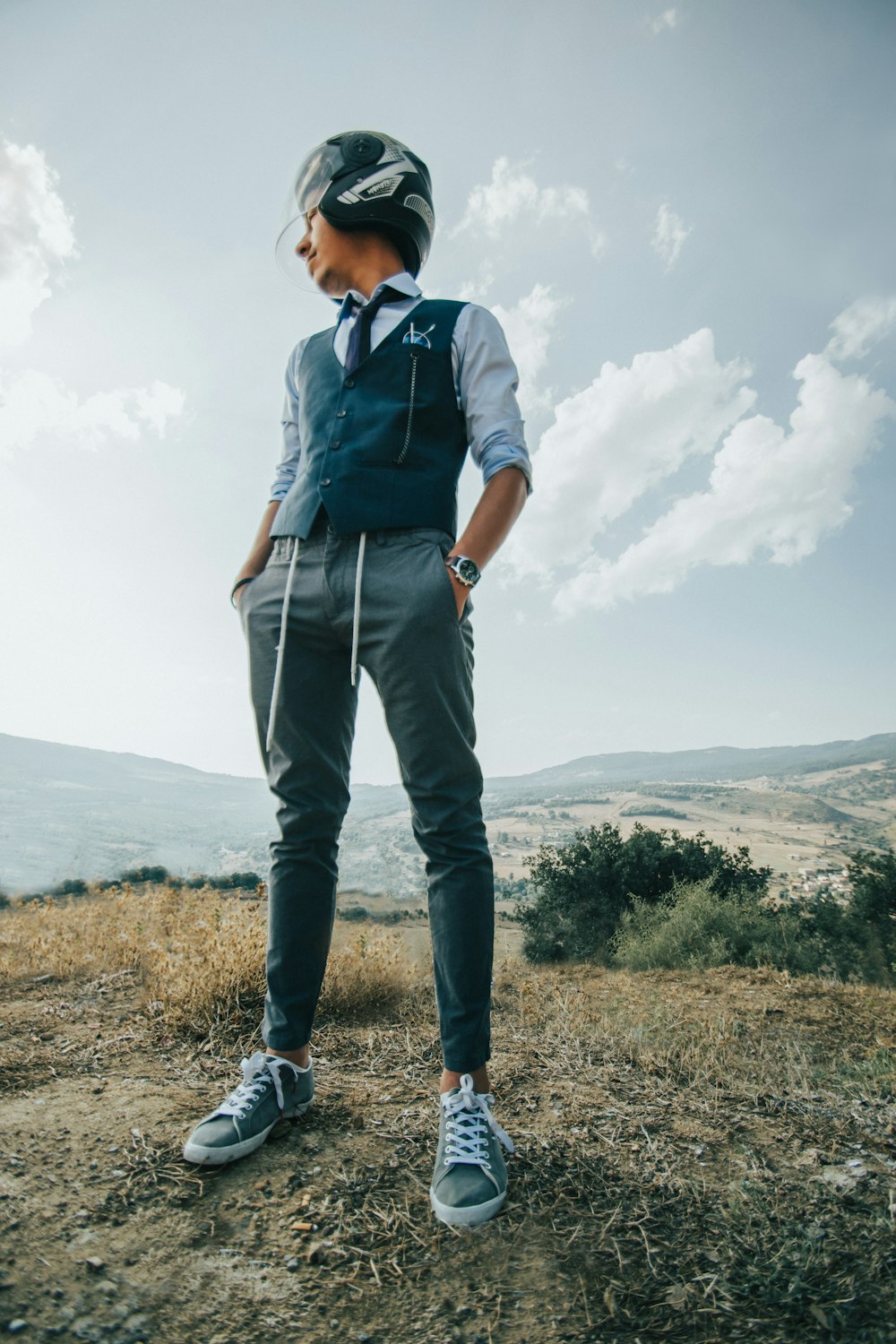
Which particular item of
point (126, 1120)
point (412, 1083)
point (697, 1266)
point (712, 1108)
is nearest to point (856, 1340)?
point (697, 1266)

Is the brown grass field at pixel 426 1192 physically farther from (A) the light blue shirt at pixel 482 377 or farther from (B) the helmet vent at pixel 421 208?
(B) the helmet vent at pixel 421 208

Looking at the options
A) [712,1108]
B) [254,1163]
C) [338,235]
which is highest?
[338,235]

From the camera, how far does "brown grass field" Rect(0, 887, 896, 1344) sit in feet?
3.44

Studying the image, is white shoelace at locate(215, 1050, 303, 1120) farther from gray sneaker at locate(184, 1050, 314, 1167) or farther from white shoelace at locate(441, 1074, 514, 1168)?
white shoelace at locate(441, 1074, 514, 1168)

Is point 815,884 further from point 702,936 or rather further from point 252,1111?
point 252,1111

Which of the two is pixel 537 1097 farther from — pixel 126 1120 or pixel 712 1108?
pixel 126 1120

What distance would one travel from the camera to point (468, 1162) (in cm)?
138

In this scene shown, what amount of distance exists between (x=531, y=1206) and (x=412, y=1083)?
79cm

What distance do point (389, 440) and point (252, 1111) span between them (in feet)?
5.56

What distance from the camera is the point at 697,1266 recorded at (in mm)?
1147

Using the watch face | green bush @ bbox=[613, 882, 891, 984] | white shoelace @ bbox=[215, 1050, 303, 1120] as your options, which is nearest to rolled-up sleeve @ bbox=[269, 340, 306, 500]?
the watch face

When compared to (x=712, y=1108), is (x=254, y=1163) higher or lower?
higher

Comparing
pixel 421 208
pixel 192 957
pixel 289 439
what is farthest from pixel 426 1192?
pixel 421 208

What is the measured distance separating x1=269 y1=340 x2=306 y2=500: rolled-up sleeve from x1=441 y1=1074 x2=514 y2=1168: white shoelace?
178cm
